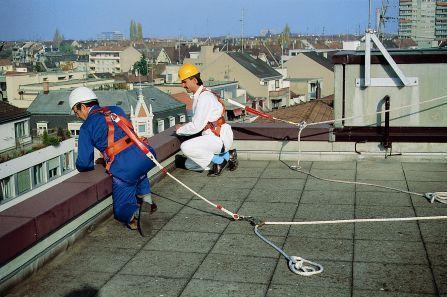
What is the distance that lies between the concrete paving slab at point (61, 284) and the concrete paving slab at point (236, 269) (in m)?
0.89

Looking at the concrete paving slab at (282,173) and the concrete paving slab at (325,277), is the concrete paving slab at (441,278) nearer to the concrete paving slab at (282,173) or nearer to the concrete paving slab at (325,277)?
the concrete paving slab at (325,277)

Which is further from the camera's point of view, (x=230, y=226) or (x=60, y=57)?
(x=60, y=57)

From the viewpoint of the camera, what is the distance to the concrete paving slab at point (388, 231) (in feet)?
19.5

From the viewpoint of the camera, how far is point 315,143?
966 centimetres

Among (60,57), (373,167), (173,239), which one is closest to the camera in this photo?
(173,239)

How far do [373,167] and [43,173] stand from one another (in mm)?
38158

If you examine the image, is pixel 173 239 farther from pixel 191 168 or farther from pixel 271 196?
pixel 191 168

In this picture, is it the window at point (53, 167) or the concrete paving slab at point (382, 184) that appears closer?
the concrete paving slab at point (382, 184)

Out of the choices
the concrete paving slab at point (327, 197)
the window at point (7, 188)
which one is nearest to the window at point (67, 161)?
the window at point (7, 188)

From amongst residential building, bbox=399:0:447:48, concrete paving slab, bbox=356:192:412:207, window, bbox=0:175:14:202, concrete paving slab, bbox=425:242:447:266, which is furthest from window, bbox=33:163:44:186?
concrete paving slab, bbox=425:242:447:266

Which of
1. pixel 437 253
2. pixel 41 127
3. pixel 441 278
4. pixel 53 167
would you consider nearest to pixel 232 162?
pixel 437 253

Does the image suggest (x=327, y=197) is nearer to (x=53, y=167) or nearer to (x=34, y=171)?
(x=34, y=171)

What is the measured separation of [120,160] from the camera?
6234 mm

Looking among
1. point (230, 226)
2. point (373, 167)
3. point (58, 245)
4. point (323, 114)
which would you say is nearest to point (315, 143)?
point (373, 167)
